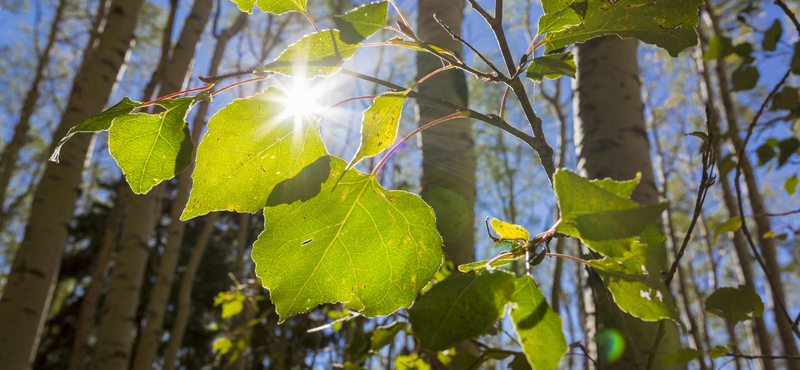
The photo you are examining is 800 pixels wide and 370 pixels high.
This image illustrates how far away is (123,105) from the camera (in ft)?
1.60

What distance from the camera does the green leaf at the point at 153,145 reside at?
0.49 metres

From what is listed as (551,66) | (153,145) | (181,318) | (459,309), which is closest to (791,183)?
(551,66)

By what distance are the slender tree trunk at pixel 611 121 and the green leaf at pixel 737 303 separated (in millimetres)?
139

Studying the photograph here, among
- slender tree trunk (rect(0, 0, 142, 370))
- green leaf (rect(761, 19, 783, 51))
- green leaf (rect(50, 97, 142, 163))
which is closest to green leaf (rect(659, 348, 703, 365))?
green leaf (rect(761, 19, 783, 51))

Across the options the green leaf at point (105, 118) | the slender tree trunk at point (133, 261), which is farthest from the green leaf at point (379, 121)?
the slender tree trunk at point (133, 261)

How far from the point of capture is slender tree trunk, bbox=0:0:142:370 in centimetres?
199

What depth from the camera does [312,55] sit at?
47cm

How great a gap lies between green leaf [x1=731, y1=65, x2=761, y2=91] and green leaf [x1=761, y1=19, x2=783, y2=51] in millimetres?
47

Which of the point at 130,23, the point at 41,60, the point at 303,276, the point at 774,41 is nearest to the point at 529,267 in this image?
the point at 303,276

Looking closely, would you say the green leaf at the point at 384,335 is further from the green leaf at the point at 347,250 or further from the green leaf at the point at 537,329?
the green leaf at the point at 537,329

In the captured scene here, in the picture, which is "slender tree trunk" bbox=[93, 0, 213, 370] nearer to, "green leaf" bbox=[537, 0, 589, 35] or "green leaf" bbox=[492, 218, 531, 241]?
"green leaf" bbox=[492, 218, 531, 241]

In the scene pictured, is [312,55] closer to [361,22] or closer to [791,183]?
[361,22]

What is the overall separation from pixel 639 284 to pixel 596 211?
115 mm

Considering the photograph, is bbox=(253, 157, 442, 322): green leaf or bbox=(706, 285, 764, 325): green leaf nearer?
bbox=(253, 157, 442, 322): green leaf
